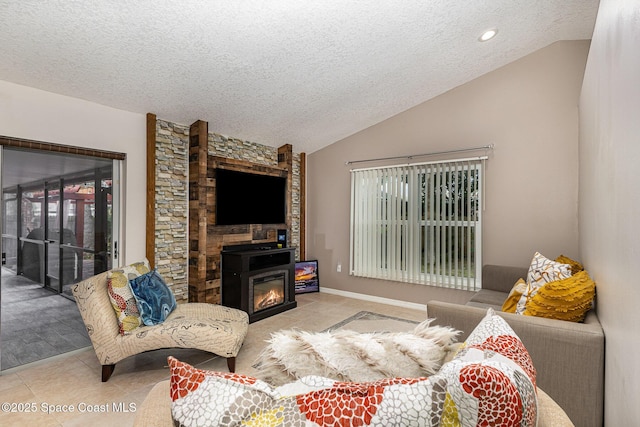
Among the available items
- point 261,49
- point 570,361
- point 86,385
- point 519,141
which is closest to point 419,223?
point 519,141

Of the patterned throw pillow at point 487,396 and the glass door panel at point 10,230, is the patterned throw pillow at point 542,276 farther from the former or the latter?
the glass door panel at point 10,230

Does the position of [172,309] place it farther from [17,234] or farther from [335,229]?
[335,229]

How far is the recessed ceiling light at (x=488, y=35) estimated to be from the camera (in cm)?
314

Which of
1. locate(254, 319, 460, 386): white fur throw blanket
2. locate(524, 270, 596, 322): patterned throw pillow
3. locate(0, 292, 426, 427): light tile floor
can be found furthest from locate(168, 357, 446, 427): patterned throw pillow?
locate(0, 292, 426, 427): light tile floor

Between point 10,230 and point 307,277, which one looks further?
point 307,277

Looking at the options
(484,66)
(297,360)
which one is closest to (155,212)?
(297,360)

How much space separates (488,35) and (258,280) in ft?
12.0

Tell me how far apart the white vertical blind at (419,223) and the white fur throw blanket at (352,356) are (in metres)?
3.34

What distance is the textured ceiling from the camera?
226 centimetres

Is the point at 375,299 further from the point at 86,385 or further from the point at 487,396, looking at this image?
the point at 487,396

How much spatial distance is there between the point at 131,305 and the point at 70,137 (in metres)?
1.63

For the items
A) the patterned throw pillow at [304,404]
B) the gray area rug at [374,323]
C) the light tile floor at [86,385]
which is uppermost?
the patterned throw pillow at [304,404]

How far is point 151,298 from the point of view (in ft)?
8.74

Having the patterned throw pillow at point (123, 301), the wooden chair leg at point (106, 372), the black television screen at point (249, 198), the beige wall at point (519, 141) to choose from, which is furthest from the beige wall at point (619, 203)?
the black television screen at point (249, 198)
